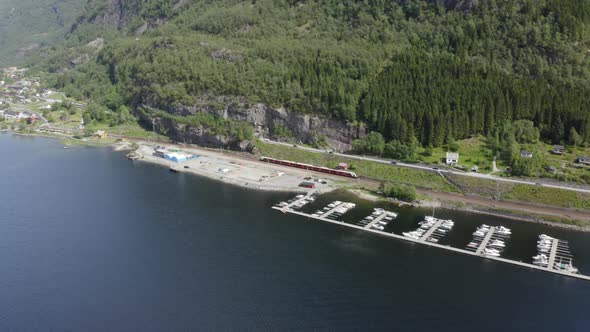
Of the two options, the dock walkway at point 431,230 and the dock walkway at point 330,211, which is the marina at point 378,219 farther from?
the dock walkway at point 431,230

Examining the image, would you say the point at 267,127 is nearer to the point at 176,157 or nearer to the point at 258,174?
the point at 258,174

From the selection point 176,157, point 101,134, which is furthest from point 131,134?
point 176,157

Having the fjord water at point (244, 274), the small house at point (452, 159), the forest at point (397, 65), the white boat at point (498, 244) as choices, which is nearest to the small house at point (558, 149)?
the forest at point (397, 65)

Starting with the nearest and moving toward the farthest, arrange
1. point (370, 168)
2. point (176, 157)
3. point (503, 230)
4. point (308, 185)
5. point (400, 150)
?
point (503, 230) → point (308, 185) → point (400, 150) → point (370, 168) → point (176, 157)

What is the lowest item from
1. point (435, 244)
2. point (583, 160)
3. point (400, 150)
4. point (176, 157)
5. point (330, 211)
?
point (435, 244)

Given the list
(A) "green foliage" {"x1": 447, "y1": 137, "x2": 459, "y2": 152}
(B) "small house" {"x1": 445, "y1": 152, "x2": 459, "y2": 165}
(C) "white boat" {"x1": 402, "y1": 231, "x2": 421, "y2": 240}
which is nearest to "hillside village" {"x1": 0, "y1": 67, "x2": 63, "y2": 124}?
(A) "green foliage" {"x1": 447, "y1": 137, "x2": 459, "y2": 152}

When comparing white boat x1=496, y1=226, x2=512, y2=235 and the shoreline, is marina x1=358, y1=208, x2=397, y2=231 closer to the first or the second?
the shoreline
